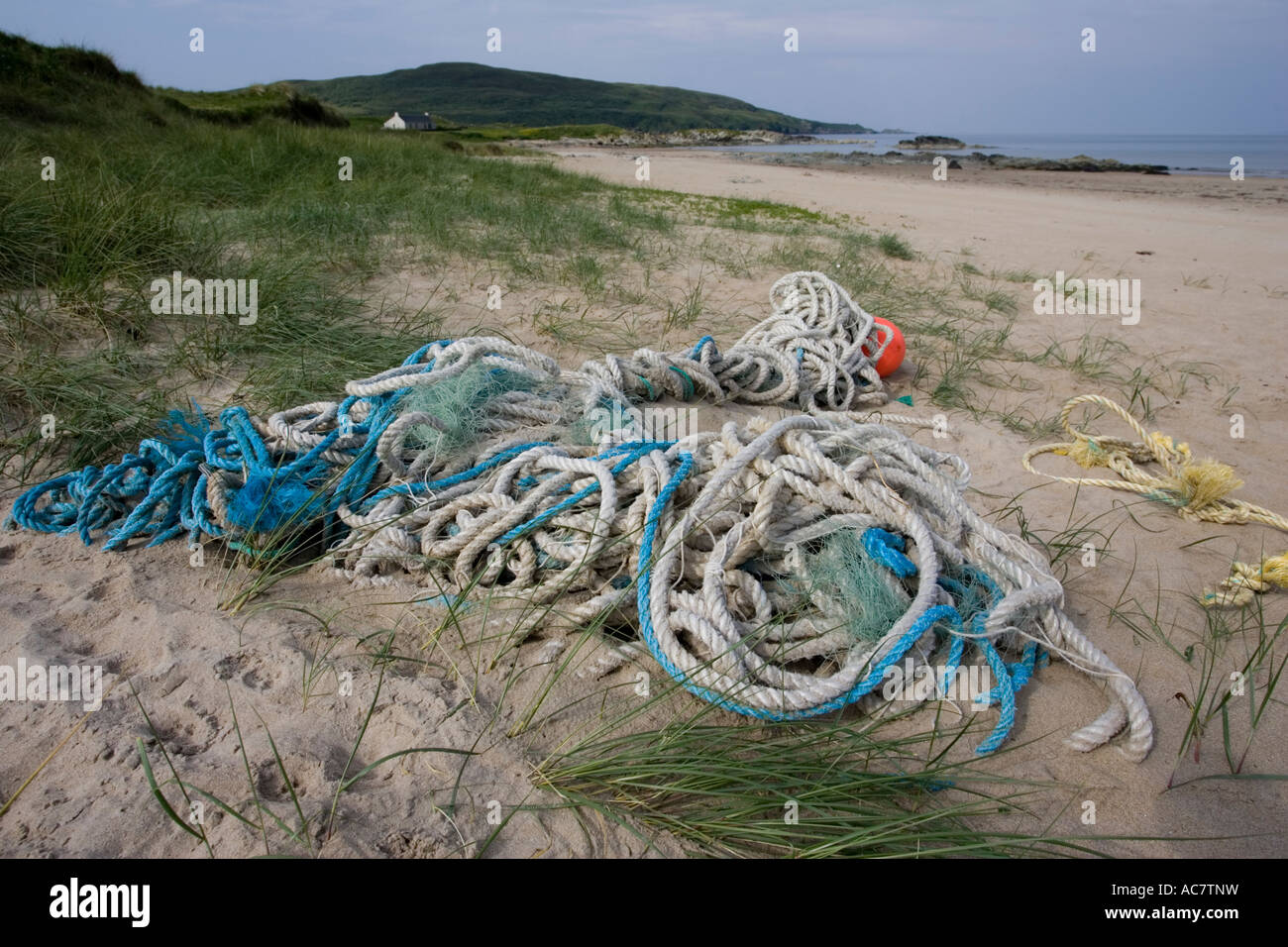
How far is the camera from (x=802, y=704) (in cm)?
161

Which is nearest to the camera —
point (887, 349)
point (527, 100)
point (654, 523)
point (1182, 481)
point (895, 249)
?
point (654, 523)

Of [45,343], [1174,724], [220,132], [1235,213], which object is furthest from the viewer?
[1235,213]

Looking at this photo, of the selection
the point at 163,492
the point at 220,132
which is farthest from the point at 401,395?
the point at 220,132

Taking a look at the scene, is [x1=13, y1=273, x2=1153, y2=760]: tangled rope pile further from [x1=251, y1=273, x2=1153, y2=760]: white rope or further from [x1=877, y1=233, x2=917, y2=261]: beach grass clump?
[x1=877, y1=233, x2=917, y2=261]: beach grass clump

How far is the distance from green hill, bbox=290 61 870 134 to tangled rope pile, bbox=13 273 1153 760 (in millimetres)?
75344

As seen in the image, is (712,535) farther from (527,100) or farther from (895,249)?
(527,100)

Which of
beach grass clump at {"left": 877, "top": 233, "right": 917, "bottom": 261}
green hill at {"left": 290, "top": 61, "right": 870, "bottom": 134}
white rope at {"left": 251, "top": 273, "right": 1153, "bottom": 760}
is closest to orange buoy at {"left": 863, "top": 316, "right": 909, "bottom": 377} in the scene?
white rope at {"left": 251, "top": 273, "right": 1153, "bottom": 760}

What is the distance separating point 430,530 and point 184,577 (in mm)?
664

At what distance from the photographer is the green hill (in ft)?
250

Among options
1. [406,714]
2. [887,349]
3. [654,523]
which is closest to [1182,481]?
[887,349]

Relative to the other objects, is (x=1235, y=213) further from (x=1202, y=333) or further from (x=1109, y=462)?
(x=1109, y=462)

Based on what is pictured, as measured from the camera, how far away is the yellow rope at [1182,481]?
2240mm

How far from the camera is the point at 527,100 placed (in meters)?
82.9

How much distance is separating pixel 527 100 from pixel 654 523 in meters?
92.4
